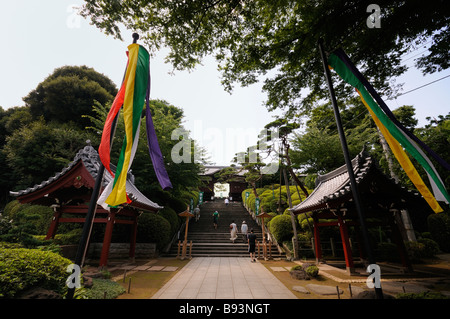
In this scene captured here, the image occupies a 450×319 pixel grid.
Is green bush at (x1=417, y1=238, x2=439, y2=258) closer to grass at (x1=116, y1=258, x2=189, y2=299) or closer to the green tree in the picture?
grass at (x1=116, y1=258, x2=189, y2=299)

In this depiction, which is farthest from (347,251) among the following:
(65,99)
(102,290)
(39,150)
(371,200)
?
(65,99)

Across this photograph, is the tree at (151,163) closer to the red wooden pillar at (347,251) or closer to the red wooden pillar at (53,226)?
the red wooden pillar at (53,226)

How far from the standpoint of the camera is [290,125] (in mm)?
13922

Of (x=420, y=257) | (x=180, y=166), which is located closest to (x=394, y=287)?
(x=420, y=257)

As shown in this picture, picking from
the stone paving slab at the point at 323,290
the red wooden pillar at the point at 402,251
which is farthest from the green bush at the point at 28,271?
the red wooden pillar at the point at 402,251

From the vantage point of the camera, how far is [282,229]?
12547mm

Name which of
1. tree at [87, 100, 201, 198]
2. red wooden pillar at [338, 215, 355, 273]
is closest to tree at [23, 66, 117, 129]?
tree at [87, 100, 201, 198]

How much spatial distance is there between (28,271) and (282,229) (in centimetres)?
1219

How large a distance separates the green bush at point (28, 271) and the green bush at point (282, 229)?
11.4 meters

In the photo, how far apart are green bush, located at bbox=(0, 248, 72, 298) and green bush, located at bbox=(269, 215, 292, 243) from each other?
11.4 m

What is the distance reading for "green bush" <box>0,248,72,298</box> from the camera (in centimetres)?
289
